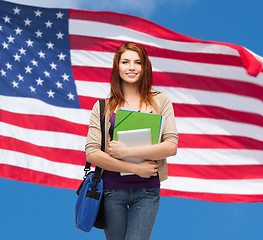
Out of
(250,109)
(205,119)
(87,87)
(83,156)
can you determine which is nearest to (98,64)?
(87,87)

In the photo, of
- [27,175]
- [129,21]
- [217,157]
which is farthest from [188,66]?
[27,175]

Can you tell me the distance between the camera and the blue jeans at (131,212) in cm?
Answer: 222

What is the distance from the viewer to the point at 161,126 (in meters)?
2.23

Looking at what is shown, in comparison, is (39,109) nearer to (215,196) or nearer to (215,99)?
(215,99)

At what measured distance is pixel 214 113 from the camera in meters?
5.04

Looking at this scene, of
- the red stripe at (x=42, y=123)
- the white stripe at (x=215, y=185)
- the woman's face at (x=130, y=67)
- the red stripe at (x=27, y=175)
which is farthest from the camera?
the white stripe at (x=215, y=185)

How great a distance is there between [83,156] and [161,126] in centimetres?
268

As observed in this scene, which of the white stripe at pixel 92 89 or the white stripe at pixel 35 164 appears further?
the white stripe at pixel 92 89

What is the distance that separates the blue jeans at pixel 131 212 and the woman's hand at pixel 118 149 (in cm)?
20

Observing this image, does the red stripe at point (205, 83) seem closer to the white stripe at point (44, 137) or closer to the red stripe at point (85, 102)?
the red stripe at point (85, 102)

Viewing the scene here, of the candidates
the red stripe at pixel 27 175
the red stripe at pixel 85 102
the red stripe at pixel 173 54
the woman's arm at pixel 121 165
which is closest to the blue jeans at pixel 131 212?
the woman's arm at pixel 121 165

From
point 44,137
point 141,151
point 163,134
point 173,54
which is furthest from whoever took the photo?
point 173,54

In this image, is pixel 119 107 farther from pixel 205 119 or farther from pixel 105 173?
pixel 205 119

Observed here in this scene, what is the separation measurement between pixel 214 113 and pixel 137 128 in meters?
2.96
